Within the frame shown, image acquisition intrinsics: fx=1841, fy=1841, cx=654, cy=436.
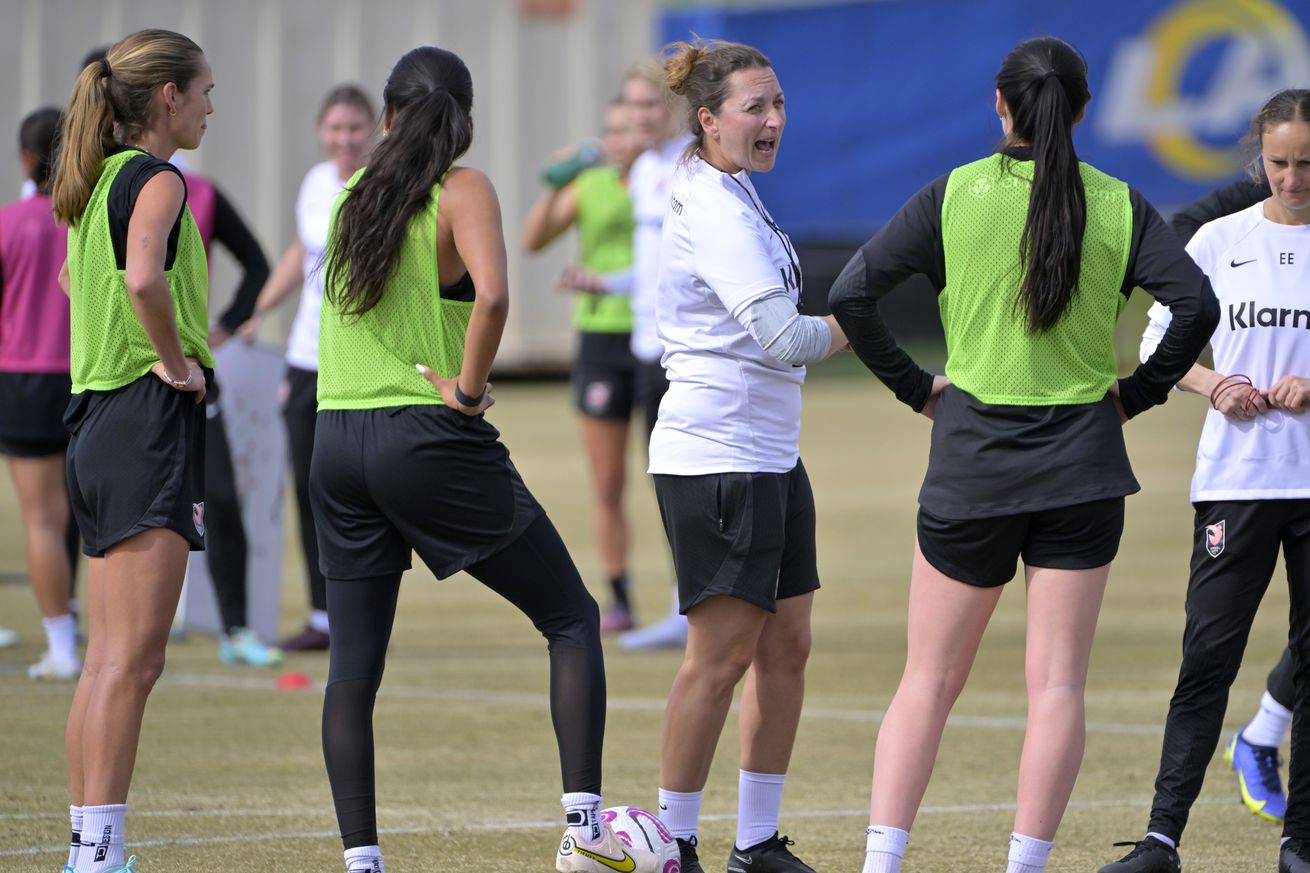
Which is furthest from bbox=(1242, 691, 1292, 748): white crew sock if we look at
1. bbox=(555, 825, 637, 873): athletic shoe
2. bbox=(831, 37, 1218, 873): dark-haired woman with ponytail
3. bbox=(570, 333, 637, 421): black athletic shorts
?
bbox=(570, 333, 637, 421): black athletic shorts

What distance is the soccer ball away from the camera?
4488 millimetres

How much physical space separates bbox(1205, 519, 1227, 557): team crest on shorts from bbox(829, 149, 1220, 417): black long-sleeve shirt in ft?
1.81

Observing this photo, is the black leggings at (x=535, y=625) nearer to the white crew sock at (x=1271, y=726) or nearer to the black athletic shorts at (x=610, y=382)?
the white crew sock at (x=1271, y=726)

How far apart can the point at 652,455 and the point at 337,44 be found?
17.5 meters

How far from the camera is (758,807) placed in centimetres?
466

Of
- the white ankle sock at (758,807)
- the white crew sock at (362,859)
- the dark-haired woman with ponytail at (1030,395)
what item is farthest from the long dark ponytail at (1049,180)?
the white crew sock at (362,859)

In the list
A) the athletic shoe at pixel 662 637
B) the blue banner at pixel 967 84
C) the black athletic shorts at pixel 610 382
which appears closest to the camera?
the athletic shoe at pixel 662 637

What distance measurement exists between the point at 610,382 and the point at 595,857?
15.2 ft

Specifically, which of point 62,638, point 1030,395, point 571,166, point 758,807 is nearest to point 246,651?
point 62,638

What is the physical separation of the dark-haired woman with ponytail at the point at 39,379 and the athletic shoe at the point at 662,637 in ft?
8.11

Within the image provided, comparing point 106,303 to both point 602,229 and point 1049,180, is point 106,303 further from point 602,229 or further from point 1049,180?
point 602,229

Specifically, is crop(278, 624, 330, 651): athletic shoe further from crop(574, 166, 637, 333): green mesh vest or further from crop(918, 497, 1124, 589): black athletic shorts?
crop(918, 497, 1124, 589): black athletic shorts

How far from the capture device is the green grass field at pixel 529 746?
5090 mm

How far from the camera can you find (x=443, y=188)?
4.28 m
